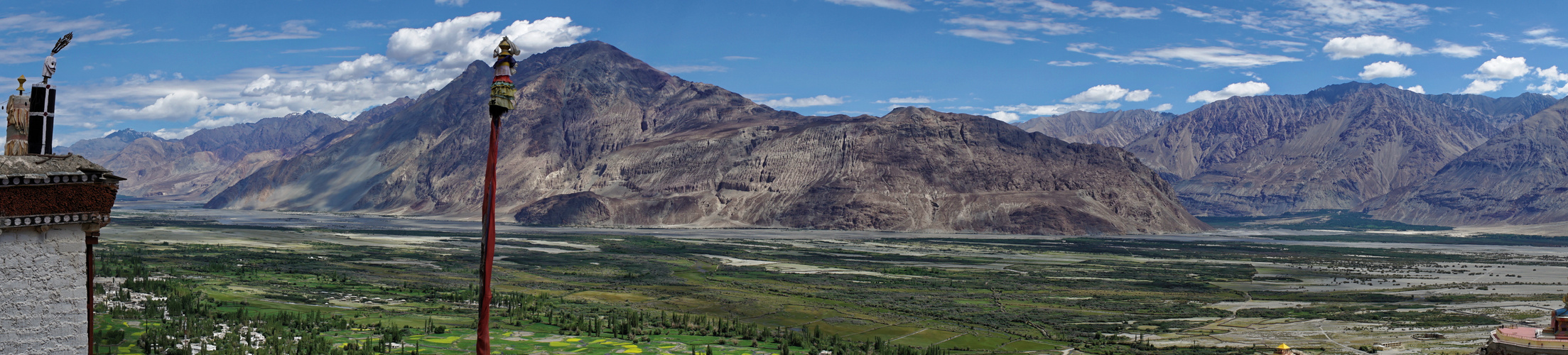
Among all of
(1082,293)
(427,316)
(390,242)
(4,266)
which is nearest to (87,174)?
(4,266)

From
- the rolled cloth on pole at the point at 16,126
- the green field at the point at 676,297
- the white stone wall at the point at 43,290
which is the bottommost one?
A: the green field at the point at 676,297

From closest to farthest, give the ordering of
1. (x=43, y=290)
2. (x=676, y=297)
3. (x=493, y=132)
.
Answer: (x=493, y=132) < (x=43, y=290) < (x=676, y=297)

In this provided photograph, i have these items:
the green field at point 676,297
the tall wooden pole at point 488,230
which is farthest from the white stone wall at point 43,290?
the green field at point 676,297

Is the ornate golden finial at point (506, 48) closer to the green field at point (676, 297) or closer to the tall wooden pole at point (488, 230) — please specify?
the tall wooden pole at point (488, 230)

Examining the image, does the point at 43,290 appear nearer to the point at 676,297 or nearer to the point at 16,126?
the point at 16,126

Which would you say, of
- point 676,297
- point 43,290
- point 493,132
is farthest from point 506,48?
point 676,297

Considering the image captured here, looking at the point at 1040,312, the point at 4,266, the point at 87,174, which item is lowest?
the point at 1040,312

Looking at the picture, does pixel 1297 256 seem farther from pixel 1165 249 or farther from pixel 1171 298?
pixel 1171 298

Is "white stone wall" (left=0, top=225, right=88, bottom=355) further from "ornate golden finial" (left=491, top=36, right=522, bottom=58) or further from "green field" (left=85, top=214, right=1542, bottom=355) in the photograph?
"green field" (left=85, top=214, right=1542, bottom=355)
